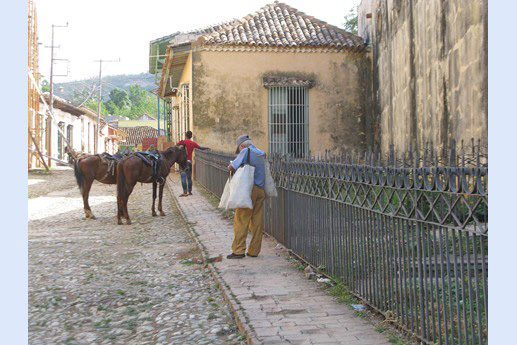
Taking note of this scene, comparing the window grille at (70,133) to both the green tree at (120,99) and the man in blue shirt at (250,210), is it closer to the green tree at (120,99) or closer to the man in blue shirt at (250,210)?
the man in blue shirt at (250,210)

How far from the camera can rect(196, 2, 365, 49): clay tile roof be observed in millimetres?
19125

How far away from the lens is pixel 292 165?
26.7ft

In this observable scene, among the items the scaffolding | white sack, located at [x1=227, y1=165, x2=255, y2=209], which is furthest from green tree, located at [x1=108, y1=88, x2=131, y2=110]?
white sack, located at [x1=227, y1=165, x2=255, y2=209]

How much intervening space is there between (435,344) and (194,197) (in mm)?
12511

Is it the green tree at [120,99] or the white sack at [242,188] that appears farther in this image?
the green tree at [120,99]

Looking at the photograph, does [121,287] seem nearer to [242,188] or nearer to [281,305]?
[242,188]

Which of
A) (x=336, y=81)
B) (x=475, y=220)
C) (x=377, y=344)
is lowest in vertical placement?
(x=377, y=344)

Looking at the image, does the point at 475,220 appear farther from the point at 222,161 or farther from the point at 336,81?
the point at 336,81

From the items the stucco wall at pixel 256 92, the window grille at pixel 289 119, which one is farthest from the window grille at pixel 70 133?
the window grille at pixel 289 119

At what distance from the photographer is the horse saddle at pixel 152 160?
12.4 meters

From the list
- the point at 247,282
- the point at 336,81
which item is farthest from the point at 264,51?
the point at 247,282

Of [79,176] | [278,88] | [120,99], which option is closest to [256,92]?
[278,88]

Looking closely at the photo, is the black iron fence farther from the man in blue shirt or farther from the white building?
the white building

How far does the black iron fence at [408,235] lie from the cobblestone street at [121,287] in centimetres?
128
